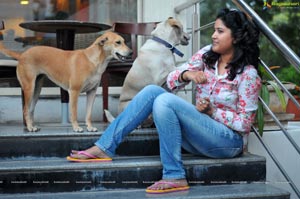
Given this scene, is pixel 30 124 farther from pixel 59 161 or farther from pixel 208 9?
pixel 208 9

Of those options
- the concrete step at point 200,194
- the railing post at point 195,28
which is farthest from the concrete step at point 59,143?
the railing post at point 195,28

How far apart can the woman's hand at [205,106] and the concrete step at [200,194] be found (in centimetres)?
48

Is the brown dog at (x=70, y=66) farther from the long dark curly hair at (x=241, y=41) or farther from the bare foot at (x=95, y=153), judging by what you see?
the long dark curly hair at (x=241, y=41)

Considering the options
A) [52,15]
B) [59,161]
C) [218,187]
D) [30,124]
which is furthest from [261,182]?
[52,15]

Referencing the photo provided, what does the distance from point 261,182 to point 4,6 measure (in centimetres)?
389

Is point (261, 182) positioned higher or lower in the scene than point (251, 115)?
lower

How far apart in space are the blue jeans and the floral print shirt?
75 millimetres

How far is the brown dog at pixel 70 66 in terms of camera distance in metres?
3.65

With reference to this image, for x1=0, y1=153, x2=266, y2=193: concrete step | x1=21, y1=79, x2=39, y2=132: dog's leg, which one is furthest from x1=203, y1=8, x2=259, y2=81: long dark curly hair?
x1=21, y1=79, x2=39, y2=132: dog's leg

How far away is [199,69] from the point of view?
3215 mm

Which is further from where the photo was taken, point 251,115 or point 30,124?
point 30,124

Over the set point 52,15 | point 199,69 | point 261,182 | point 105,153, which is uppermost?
point 52,15

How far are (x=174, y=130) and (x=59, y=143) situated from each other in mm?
904

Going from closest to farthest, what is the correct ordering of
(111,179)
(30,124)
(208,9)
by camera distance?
1. (111,179)
2. (30,124)
3. (208,9)
